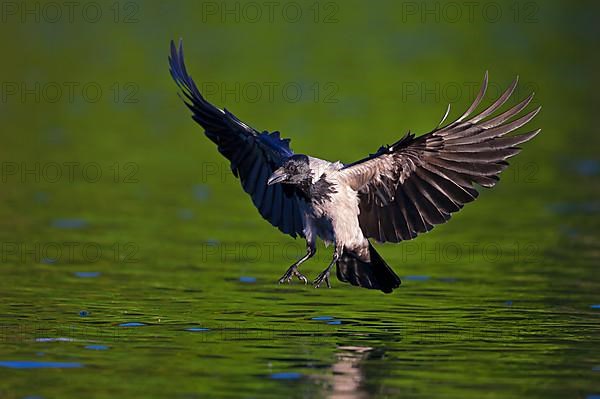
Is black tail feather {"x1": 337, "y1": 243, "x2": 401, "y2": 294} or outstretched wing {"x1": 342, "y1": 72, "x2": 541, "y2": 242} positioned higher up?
outstretched wing {"x1": 342, "y1": 72, "x2": 541, "y2": 242}

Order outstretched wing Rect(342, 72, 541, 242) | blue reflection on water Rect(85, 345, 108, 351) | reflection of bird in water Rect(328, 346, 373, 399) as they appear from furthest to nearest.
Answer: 1. outstretched wing Rect(342, 72, 541, 242)
2. blue reflection on water Rect(85, 345, 108, 351)
3. reflection of bird in water Rect(328, 346, 373, 399)

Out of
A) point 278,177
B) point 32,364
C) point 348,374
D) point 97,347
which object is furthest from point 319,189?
point 32,364

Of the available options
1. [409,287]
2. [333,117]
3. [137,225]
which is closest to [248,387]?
[409,287]

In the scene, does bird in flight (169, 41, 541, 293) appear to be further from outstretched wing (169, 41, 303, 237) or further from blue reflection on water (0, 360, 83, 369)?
blue reflection on water (0, 360, 83, 369)

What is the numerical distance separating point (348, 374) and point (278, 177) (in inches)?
122

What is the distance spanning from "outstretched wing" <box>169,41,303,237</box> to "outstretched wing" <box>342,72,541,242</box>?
1115 millimetres

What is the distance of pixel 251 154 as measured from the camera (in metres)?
15.3

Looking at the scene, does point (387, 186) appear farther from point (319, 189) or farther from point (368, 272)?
point (368, 272)

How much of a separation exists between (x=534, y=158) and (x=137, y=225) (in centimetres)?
1035

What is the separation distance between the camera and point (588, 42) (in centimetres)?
4894

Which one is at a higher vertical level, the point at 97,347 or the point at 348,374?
the point at 97,347

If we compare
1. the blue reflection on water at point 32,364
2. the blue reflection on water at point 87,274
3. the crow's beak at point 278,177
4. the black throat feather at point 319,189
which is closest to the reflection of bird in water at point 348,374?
the black throat feather at point 319,189

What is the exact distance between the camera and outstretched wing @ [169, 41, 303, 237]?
1510cm

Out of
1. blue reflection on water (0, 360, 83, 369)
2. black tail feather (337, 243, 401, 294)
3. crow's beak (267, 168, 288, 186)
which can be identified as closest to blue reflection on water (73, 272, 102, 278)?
crow's beak (267, 168, 288, 186)
